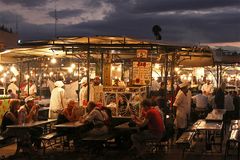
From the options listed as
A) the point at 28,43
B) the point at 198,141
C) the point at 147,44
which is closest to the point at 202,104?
the point at 198,141

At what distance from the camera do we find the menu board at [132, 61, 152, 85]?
15523 mm

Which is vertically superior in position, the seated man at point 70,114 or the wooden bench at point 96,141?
the seated man at point 70,114

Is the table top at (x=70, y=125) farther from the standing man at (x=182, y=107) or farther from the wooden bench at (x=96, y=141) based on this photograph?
the standing man at (x=182, y=107)

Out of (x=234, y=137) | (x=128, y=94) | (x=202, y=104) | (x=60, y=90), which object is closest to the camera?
(x=234, y=137)

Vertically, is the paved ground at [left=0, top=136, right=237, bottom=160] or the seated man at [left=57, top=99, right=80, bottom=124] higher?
the seated man at [left=57, top=99, right=80, bottom=124]

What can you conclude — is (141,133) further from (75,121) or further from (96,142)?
(75,121)

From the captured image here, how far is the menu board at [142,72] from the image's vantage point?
1552 centimetres

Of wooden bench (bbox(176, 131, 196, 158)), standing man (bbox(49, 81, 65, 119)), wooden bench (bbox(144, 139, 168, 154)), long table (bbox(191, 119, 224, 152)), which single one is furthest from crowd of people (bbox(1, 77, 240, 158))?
long table (bbox(191, 119, 224, 152))

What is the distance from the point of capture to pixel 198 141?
16234 millimetres

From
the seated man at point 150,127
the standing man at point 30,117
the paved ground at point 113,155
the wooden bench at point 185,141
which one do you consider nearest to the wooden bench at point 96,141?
the paved ground at point 113,155

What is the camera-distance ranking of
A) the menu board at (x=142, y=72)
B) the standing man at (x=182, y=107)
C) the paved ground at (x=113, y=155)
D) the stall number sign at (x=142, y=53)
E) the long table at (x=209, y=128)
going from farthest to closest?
the menu board at (x=142, y=72)
the standing man at (x=182, y=107)
the stall number sign at (x=142, y=53)
the paved ground at (x=113, y=155)
the long table at (x=209, y=128)

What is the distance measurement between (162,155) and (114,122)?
6.83 feet

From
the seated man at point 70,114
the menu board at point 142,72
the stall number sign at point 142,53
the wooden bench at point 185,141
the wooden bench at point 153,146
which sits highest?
the stall number sign at point 142,53

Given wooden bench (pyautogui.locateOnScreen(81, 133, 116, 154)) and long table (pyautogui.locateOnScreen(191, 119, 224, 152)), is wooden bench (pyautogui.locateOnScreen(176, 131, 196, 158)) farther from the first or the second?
wooden bench (pyautogui.locateOnScreen(81, 133, 116, 154))
